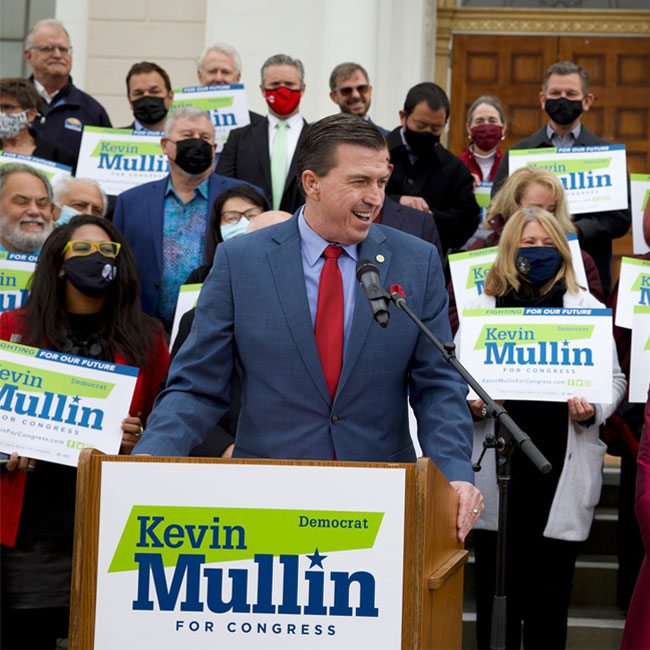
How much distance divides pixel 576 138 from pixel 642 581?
166 inches

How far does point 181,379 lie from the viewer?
369 centimetres

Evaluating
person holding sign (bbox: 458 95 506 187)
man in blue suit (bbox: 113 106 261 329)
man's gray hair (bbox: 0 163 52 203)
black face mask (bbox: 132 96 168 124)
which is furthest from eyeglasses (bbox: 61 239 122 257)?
person holding sign (bbox: 458 95 506 187)

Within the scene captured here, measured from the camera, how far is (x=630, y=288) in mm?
6039

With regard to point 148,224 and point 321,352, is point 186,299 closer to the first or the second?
point 148,224

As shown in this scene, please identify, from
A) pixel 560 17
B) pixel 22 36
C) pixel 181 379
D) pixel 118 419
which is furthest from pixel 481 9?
pixel 181 379

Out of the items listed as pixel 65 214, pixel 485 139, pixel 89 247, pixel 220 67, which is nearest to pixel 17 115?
pixel 65 214

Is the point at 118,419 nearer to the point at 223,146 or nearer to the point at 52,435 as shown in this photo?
the point at 52,435

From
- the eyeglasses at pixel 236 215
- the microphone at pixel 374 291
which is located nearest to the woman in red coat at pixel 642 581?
the microphone at pixel 374 291

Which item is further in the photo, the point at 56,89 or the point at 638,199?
the point at 56,89

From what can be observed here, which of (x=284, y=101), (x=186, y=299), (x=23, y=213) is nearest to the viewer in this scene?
(x=186, y=299)

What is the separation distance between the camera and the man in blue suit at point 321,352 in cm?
364

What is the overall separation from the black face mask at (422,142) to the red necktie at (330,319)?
12.6ft

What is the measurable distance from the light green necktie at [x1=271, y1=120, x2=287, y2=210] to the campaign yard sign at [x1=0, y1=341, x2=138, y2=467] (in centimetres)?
291

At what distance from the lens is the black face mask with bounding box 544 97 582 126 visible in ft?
24.7
